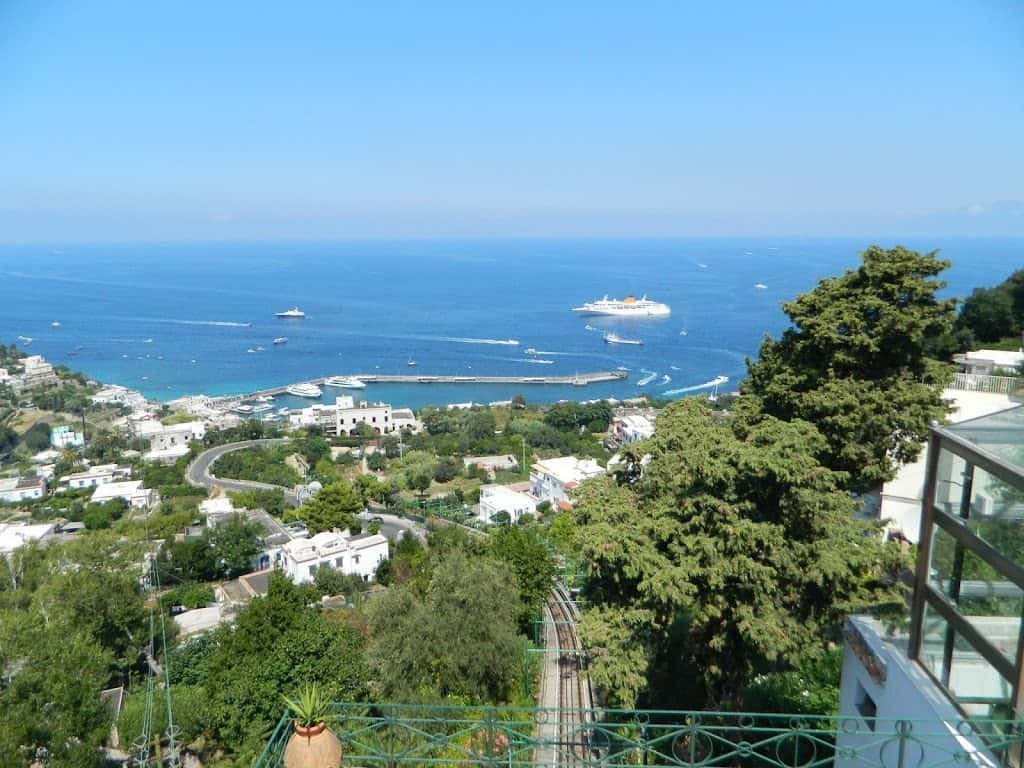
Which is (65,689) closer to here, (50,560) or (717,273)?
(50,560)

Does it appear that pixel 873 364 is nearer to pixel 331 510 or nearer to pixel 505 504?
pixel 331 510

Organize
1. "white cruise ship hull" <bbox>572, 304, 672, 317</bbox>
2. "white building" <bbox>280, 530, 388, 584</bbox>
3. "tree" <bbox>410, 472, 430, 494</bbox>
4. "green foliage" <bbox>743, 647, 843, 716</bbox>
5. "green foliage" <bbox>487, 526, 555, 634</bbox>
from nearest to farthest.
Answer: "green foliage" <bbox>743, 647, 843, 716</bbox>
"green foliage" <bbox>487, 526, 555, 634</bbox>
"white building" <bbox>280, 530, 388, 584</bbox>
"tree" <bbox>410, 472, 430, 494</bbox>
"white cruise ship hull" <bbox>572, 304, 672, 317</bbox>

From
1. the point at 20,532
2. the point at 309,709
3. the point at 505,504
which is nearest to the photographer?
the point at 309,709

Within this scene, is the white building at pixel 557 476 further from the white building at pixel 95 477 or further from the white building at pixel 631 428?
the white building at pixel 95 477

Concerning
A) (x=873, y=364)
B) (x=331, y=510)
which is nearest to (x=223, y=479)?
(x=331, y=510)

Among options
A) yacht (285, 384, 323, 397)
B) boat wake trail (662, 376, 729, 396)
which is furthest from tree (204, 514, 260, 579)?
boat wake trail (662, 376, 729, 396)

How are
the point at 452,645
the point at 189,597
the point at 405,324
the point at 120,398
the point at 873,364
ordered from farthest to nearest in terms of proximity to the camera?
the point at 405,324 < the point at 120,398 < the point at 189,597 < the point at 452,645 < the point at 873,364

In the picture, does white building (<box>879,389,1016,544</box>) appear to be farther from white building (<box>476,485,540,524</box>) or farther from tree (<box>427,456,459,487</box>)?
tree (<box>427,456,459,487</box>)

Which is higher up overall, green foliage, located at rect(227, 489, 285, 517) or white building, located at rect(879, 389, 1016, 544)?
white building, located at rect(879, 389, 1016, 544)
